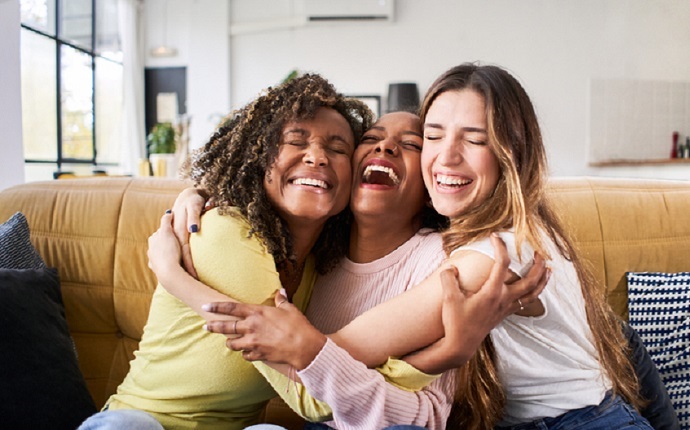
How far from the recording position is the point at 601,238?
1694mm

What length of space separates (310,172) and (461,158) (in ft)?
1.13

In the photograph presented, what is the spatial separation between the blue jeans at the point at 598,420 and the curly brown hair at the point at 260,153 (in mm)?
627

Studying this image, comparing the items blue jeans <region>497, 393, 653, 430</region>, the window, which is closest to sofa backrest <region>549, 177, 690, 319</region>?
blue jeans <region>497, 393, 653, 430</region>

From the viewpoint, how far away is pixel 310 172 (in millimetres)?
1275

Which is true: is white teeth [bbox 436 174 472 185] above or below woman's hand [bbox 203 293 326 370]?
above

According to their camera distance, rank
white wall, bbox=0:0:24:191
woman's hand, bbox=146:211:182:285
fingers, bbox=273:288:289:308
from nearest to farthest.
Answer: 1. fingers, bbox=273:288:289:308
2. woman's hand, bbox=146:211:182:285
3. white wall, bbox=0:0:24:191

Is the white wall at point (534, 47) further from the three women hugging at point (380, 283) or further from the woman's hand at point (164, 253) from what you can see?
the woman's hand at point (164, 253)

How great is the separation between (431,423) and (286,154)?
67 centimetres

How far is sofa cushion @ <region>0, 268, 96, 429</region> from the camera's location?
1.27 meters

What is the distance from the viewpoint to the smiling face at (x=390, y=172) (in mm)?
1323

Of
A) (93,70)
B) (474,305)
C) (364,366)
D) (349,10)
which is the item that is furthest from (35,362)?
(349,10)

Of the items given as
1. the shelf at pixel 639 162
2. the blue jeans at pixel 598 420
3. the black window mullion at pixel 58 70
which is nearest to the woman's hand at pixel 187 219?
the blue jeans at pixel 598 420

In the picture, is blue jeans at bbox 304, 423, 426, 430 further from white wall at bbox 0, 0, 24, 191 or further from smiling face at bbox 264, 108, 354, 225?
white wall at bbox 0, 0, 24, 191

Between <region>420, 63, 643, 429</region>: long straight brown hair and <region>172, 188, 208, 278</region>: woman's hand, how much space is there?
1.84 feet
